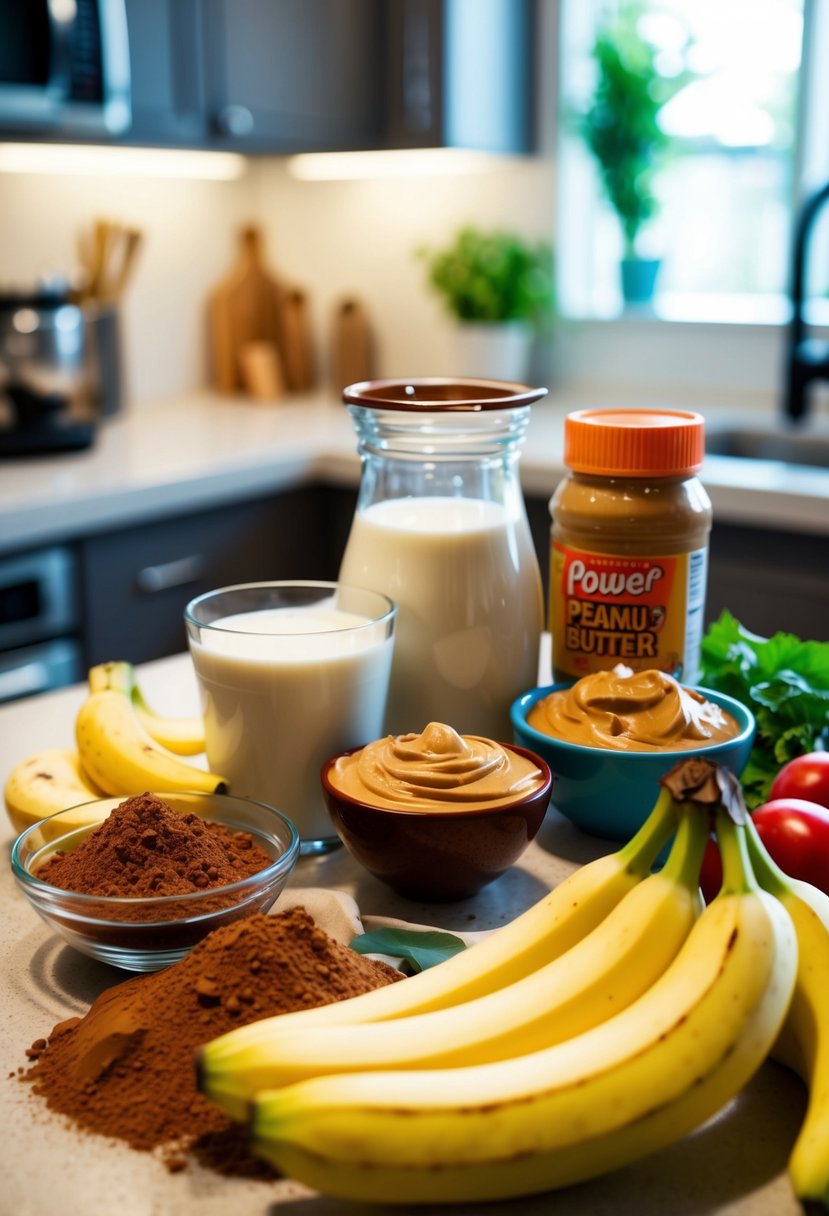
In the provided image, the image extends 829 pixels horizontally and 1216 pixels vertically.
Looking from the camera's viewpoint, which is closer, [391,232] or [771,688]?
[771,688]

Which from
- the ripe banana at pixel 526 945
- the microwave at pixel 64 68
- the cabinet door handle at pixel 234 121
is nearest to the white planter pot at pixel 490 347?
the cabinet door handle at pixel 234 121

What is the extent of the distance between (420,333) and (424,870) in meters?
2.47

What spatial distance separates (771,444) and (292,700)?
75.2 inches

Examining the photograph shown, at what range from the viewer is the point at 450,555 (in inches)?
37.7

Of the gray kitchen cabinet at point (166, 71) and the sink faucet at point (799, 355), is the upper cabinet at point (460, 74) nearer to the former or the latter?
the gray kitchen cabinet at point (166, 71)

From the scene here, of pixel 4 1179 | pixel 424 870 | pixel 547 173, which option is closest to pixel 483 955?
pixel 424 870

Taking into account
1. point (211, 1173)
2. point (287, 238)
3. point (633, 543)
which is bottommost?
point (211, 1173)

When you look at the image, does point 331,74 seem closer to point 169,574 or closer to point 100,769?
point 169,574

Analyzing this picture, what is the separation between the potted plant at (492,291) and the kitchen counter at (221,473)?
0.56 ft

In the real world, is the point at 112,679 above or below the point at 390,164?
below

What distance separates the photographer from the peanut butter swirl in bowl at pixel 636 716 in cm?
84

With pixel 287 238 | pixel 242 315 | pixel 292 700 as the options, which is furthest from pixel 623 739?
pixel 287 238

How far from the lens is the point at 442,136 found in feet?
8.46

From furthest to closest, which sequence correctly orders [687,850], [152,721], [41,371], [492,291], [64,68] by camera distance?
[492,291]
[41,371]
[64,68]
[152,721]
[687,850]
